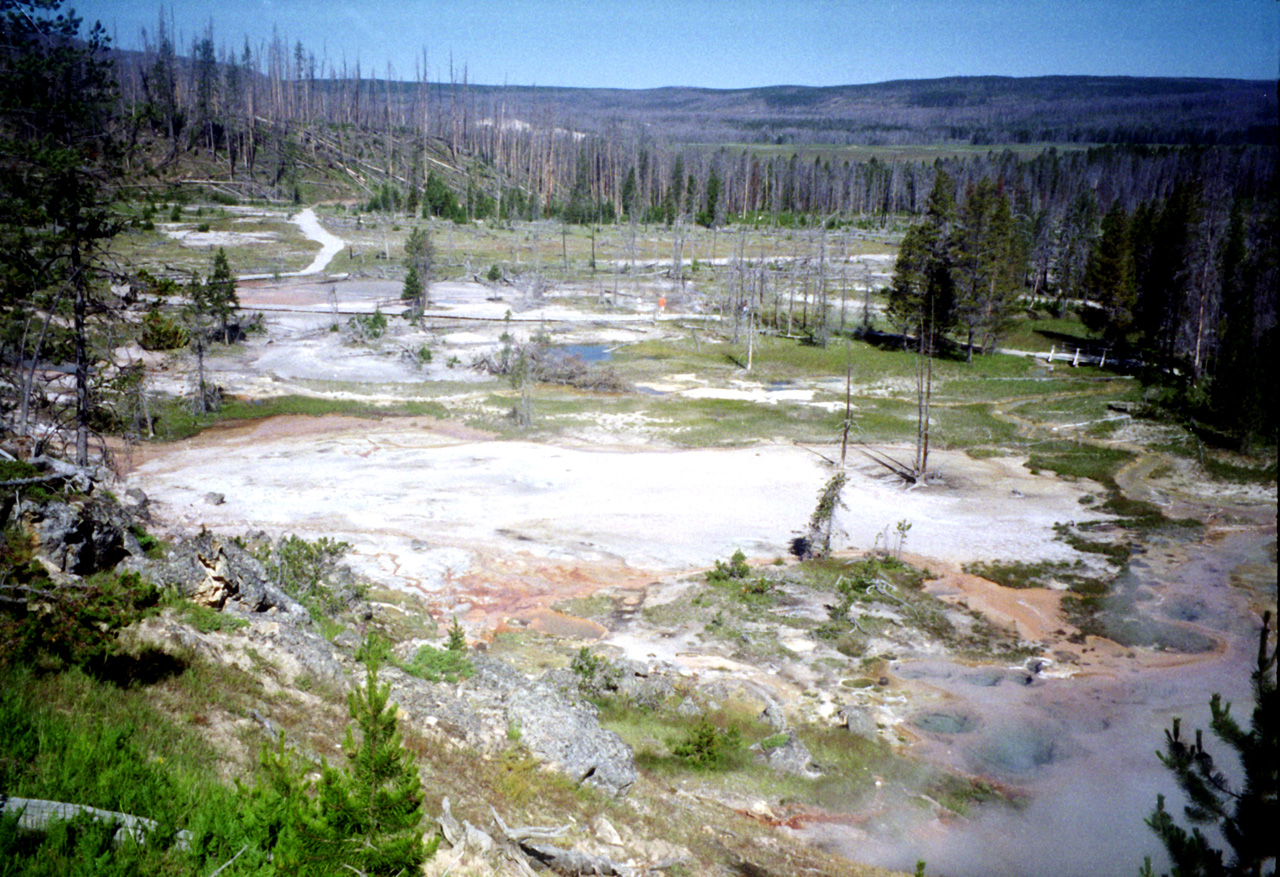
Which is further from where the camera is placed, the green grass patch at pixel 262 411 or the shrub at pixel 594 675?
the green grass patch at pixel 262 411

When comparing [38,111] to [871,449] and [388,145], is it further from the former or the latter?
[388,145]

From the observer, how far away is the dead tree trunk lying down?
16.9ft

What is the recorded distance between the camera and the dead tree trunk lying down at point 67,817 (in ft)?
16.9

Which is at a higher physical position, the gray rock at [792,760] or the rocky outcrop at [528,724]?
the rocky outcrop at [528,724]

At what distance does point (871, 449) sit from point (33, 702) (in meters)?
31.9

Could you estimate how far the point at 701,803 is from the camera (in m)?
12.3

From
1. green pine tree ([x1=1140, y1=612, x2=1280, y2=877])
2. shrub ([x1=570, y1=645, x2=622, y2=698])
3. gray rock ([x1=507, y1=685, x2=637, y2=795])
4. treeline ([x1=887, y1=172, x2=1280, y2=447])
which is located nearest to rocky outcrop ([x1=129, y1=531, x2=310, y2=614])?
gray rock ([x1=507, y1=685, x2=637, y2=795])

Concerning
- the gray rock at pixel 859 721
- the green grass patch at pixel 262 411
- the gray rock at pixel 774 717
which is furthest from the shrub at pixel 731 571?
the green grass patch at pixel 262 411

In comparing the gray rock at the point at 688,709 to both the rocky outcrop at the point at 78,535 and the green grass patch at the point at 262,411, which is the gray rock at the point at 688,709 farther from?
the green grass patch at the point at 262,411

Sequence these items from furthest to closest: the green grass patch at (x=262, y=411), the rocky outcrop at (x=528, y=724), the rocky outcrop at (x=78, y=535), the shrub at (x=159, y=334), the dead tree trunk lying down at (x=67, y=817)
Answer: the green grass patch at (x=262, y=411)
the shrub at (x=159, y=334)
the rocky outcrop at (x=528, y=724)
the rocky outcrop at (x=78, y=535)
the dead tree trunk lying down at (x=67, y=817)

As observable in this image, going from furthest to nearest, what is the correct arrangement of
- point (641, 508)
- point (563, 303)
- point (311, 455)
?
point (563, 303) < point (311, 455) < point (641, 508)

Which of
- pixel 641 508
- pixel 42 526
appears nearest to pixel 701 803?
pixel 42 526

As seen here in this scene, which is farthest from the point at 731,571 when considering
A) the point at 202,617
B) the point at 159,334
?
A: the point at 159,334

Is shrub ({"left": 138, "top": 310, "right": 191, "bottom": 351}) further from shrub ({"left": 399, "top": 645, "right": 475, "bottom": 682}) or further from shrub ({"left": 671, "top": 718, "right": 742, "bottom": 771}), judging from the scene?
shrub ({"left": 671, "top": 718, "right": 742, "bottom": 771})
